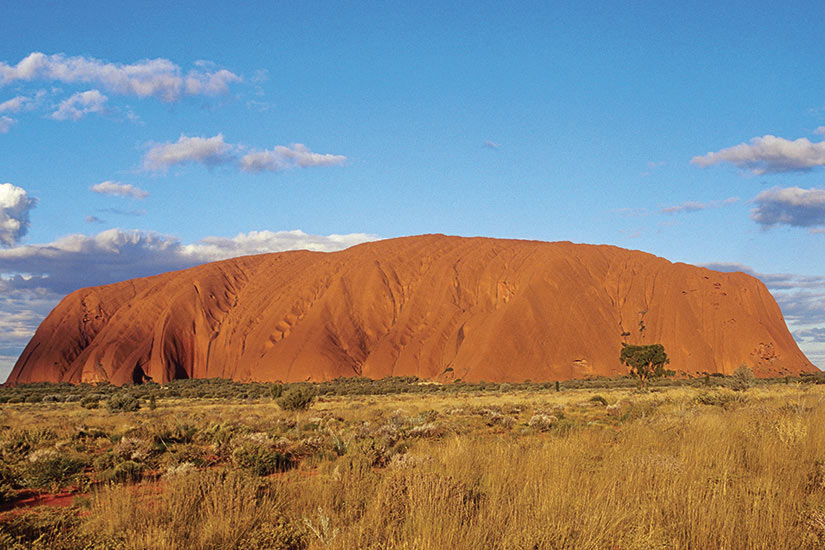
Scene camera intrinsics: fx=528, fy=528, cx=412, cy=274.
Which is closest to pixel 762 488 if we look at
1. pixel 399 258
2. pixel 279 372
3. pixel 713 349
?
pixel 279 372

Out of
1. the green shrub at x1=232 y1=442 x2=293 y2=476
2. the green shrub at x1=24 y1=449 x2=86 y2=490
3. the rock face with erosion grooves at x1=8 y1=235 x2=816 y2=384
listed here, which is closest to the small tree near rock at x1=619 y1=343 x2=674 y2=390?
the rock face with erosion grooves at x1=8 y1=235 x2=816 y2=384

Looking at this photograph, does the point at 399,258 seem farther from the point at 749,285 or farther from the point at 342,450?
the point at 342,450

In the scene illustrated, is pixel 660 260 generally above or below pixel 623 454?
above

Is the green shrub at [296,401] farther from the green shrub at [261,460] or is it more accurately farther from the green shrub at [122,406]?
the green shrub at [261,460]

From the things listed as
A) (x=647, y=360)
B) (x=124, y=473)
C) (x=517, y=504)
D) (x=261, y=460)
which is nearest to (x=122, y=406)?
(x=124, y=473)

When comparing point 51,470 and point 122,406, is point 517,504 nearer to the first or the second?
point 51,470

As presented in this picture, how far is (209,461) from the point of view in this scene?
417 inches

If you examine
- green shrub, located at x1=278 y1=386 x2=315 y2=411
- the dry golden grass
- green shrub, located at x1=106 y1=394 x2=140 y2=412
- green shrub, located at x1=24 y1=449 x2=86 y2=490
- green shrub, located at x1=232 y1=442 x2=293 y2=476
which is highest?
the dry golden grass

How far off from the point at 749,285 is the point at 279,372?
69.0 metres

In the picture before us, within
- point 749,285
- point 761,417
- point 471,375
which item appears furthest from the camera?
point 749,285

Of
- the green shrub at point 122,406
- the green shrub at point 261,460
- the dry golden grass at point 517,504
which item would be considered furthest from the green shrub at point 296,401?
the dry golden grass at point 517,504

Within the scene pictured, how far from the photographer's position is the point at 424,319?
7644 cm

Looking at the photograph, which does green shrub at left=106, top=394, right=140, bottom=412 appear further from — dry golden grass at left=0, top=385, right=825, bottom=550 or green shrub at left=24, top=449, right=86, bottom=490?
dry golden grass at left=0, top=385, right=825, bottom=550

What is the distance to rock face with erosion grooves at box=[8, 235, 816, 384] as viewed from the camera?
6775 cm
